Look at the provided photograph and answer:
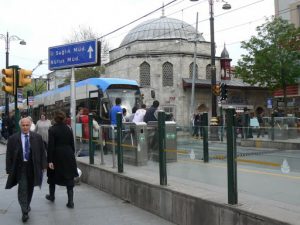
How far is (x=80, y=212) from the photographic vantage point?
7.97 meters

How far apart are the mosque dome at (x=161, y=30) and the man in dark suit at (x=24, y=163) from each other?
41008mm

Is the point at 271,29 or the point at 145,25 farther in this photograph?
the point at 145,25

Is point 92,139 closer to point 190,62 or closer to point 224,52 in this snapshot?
point 190,62

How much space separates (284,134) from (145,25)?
46.4 m

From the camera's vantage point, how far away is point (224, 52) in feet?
174

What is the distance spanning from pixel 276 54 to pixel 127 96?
49.4 feet

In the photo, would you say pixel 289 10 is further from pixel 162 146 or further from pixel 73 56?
pixel 162 146

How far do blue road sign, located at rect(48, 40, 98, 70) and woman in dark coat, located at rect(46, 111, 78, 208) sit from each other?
3.74 metres

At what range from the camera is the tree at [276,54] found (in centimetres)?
3188

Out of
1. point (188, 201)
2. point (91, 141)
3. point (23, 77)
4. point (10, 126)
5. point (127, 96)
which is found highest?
point (23, 77)

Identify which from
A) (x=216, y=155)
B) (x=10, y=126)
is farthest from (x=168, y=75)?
(x=216, y=155)

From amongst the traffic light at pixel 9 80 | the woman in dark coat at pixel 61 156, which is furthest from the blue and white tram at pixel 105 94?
the woman in dark coat at pixel 61 156

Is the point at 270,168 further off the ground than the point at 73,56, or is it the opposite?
the point at 73,56

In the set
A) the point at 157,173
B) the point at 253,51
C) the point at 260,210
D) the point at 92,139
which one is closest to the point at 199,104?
the point at 253,51
